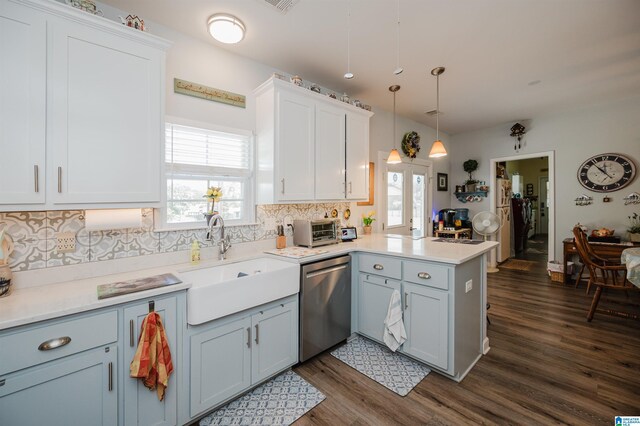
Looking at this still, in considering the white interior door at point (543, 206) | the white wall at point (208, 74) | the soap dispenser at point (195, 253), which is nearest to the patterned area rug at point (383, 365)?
the soap dispenser at point (195, 253)

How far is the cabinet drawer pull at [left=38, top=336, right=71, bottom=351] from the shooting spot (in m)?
1.25

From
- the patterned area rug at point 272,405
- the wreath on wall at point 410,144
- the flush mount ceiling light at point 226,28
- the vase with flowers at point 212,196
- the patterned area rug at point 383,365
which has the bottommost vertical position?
the patterned area rug at point 272,405

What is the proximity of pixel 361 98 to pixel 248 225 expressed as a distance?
95.5 inches

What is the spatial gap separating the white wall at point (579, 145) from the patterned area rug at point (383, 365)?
4.07 m

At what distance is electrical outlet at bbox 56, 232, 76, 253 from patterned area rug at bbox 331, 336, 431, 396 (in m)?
2.17

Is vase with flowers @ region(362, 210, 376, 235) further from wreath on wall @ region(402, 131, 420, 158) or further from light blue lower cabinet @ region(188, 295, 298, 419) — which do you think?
light blue lower cabinet @ region(188, 295, 298, 419)

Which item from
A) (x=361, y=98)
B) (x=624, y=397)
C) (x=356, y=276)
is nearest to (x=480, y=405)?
(x=624, y=397)

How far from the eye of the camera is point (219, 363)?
183 centimetres

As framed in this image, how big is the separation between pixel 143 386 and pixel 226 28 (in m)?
2.47

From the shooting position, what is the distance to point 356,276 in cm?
279

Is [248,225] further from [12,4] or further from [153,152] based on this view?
[12,4]

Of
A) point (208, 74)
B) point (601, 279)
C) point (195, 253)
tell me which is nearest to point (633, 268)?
point (601, 279)

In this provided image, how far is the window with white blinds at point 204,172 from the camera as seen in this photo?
7.43 feet

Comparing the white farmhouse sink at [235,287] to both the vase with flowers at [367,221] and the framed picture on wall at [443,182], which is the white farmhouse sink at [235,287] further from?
the framed picture on wall at [443,182]
